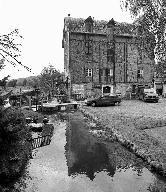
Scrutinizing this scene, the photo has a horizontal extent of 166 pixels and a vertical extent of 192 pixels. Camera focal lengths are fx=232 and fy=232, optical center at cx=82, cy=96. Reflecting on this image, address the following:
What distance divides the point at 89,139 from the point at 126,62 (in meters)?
24.6

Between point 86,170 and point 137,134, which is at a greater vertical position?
point 137,134

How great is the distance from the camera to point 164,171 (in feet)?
30.8

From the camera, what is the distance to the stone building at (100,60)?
115ft

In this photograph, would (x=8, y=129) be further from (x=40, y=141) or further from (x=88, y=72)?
(x=88, y=72)

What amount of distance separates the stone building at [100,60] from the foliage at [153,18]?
2219cm

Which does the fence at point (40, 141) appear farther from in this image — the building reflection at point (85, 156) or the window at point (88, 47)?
the window at point (88, 47)

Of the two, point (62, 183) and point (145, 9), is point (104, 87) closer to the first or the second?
point (145, 9)

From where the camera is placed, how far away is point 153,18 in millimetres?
12398

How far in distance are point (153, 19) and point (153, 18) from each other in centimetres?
5

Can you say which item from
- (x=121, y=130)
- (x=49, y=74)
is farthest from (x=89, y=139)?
(x=49, y=74)

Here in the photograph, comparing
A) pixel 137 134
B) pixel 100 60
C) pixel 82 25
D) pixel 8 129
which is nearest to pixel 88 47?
pixel 100 60

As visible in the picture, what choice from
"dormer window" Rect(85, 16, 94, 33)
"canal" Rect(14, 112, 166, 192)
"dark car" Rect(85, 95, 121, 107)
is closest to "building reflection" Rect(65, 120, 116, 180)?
"canal" Rect(14, 112, 166, 192)

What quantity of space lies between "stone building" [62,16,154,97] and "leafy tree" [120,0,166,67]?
22.2 m

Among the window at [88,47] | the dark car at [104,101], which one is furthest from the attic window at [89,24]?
the dark car at [104,101]
